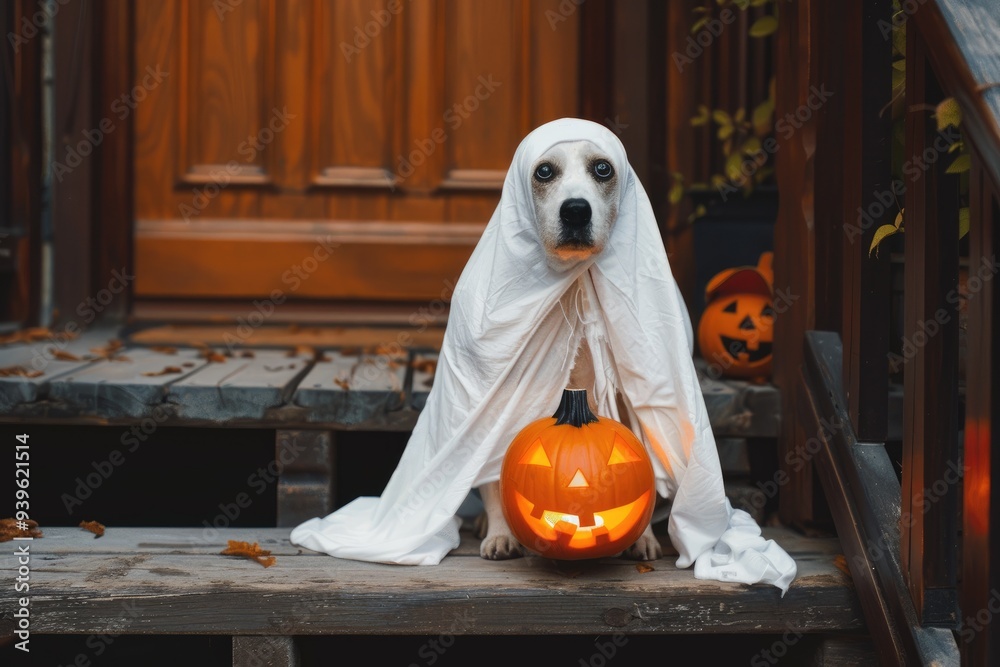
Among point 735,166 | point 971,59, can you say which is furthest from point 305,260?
point 971,59

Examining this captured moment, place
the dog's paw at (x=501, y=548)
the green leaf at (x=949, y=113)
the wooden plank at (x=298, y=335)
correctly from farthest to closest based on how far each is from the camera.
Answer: the wooden plank at (x=298, y=335), the dog's paw at (x=501, y=548), the green leaf at (x=949, y=113)

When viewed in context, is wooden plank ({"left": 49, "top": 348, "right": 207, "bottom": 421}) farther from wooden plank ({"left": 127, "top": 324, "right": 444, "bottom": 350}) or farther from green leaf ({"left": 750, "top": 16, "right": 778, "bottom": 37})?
green leaf ({"left": 750, "top": 16, "right": 778, "bottom": 37})

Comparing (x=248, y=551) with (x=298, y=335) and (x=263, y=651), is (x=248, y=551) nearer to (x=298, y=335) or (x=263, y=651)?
(x=263, y=651)

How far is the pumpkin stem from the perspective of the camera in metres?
1.94

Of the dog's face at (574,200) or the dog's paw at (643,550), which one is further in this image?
the dog's paw at (643,550)

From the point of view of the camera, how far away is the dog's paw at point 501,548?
2078 millimetres

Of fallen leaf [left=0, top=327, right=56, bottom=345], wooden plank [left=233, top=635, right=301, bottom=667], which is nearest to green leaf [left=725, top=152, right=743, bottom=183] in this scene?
wooden plank [left=233, top=635, right=301, bottom=667]

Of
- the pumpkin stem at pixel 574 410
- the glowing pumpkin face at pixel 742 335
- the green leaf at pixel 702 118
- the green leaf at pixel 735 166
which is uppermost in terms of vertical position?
the green leaf at pixel 702 118

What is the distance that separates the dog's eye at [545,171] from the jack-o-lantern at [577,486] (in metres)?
0.49

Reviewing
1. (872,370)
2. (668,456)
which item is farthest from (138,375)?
(872,370)

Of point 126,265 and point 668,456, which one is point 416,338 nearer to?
point 126,265

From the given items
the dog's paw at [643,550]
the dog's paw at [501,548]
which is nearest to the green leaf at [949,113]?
the dog's paw at [643,550]

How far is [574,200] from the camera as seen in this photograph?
1902 millimetres

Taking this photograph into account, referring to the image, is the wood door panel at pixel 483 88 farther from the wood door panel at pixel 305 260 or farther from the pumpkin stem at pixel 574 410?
the pumpkin stem at pixel 574 410
